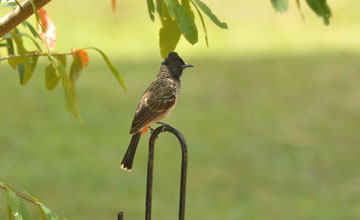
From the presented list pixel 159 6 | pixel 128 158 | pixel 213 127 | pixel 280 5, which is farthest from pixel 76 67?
pixel 213 127

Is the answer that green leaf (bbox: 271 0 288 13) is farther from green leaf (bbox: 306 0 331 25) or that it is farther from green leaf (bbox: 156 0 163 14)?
green leaf (bbox: 156 0 163 14)

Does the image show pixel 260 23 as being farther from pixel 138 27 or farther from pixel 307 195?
pixel 307 195

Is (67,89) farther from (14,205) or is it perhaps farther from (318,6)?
(318,6)

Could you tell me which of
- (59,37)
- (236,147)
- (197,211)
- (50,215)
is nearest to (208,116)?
(236,147)

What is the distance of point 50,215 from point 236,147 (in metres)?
5.27

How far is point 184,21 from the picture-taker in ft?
5.73

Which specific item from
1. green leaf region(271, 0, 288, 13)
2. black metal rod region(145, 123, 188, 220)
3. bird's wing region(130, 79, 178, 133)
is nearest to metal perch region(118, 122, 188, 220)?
black metal rod region(145, 123, 188, 220)

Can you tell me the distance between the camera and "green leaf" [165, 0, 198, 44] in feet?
5.71

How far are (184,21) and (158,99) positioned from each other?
1014 millimetres

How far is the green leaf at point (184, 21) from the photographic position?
5.71ft

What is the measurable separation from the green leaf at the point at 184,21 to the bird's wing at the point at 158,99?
0.92 meters

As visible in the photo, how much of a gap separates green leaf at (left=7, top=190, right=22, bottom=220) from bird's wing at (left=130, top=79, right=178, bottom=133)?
0.82 meters

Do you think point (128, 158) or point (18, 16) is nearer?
point (18, 16)

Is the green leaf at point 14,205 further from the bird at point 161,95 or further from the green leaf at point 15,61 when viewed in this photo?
the bird at point 161,95
